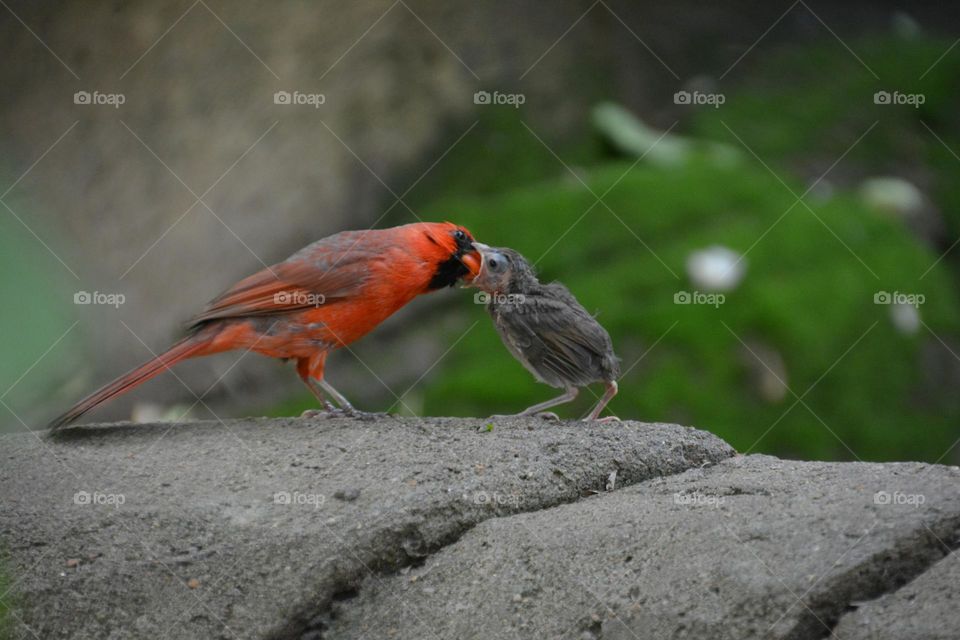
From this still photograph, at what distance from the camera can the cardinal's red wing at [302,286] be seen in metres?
4.62

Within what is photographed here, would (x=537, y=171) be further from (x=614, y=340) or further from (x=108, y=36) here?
(x=108, y=36)

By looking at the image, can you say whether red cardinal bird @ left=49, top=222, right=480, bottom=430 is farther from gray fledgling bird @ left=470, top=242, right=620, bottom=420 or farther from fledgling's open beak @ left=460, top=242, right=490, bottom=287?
gray fledgling bird @ left=470, top=242, right=620, bottom=420

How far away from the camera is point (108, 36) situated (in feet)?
24.2

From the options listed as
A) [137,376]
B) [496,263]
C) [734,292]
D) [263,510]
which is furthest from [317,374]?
[734,292]

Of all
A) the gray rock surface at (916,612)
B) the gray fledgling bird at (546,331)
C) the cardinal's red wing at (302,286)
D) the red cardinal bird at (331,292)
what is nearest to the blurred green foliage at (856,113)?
the gray fledgling bird at (546,331)

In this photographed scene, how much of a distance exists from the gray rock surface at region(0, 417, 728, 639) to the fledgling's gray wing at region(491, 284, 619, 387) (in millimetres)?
404

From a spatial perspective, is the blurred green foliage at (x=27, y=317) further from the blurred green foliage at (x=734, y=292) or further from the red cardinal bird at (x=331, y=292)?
the blurred green foliage at (x=734, y=292)

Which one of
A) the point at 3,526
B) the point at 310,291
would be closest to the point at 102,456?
the point at 3,526

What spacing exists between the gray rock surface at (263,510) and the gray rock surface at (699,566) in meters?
0.09

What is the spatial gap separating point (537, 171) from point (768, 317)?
270 centimetres

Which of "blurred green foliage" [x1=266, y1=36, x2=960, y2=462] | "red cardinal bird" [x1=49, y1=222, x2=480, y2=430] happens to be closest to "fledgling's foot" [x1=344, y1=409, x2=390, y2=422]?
"red cardinal bird" [x1=49, y1=222, x2=480, y2=430]

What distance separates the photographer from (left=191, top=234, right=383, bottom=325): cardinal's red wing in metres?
4.62

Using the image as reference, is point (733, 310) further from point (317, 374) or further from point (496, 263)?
point (317, 374)

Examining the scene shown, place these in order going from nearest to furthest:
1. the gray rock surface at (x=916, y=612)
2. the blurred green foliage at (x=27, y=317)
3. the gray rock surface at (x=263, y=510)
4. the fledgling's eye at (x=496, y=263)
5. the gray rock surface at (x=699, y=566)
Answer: the blurred green foliage at (x=27, y=317) → the gray rock surface at (x=916, y=612) → the gray rock surface at (x=699, y=566) → the gray rock surface at (x=263, y=510) → the fledgling's eye at (x=496, y=263)
